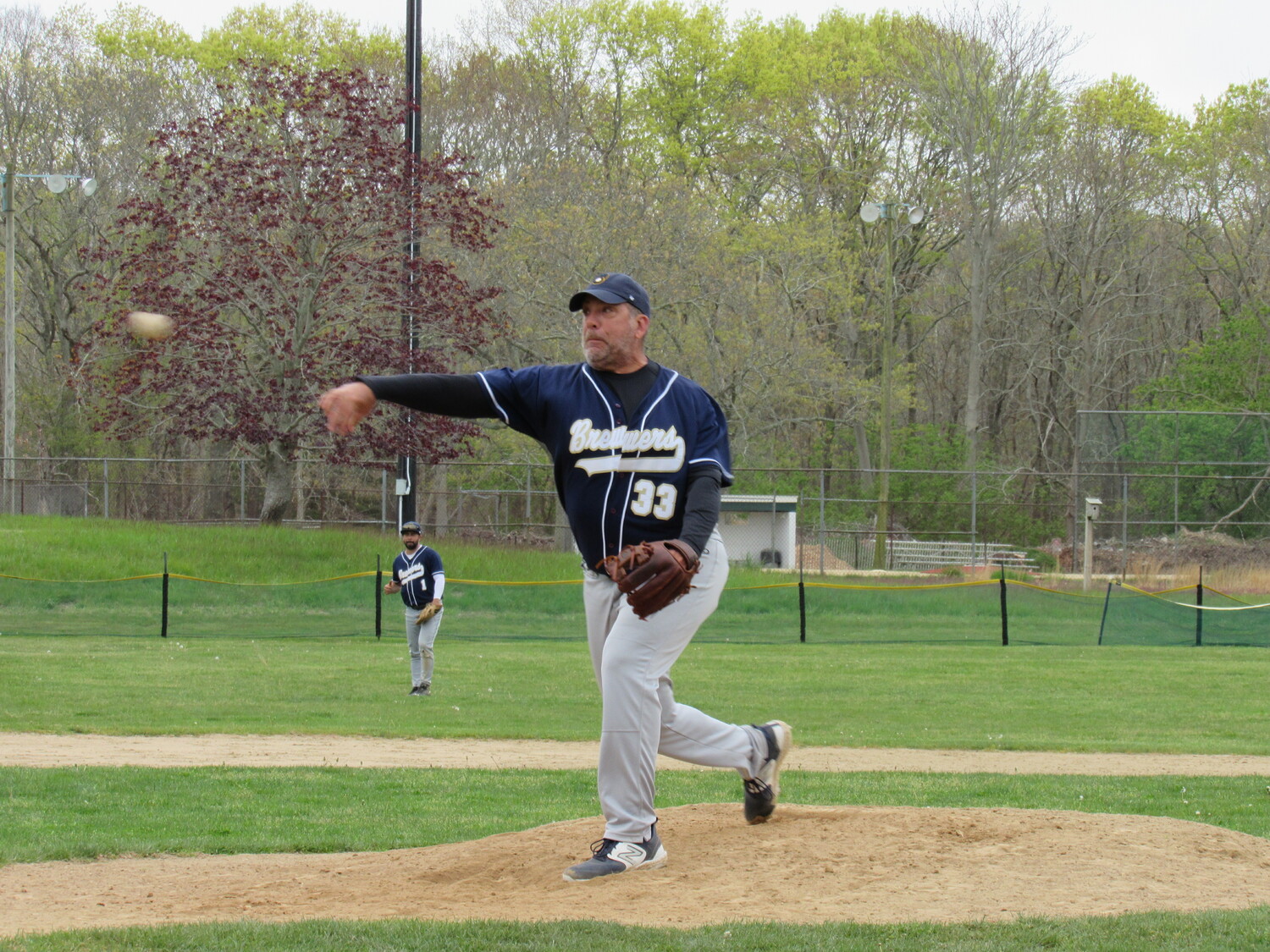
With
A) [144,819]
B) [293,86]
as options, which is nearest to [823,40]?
[293,86]

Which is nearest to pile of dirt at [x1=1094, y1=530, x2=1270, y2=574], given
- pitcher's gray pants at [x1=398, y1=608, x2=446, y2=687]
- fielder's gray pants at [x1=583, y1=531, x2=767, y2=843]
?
→ pitcher's gray pants at [x1=398, y1=608, x2=446, y2=687]

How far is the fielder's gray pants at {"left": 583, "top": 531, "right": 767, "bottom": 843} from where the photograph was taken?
485 centimetres

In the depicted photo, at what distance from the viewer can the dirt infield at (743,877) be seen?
4348 millimetres

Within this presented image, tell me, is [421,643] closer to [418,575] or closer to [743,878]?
Answer: [418,575]

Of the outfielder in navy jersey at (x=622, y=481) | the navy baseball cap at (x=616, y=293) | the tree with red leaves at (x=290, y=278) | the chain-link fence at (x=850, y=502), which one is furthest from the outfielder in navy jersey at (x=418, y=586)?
the chain-link fence at (x=850, y=502)

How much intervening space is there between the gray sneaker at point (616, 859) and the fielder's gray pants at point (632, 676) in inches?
1.2

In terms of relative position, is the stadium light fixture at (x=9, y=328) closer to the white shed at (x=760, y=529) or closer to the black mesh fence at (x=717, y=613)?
the black mesh fence at (x=717, y=613)

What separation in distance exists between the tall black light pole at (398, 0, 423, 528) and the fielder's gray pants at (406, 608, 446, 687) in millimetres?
8955

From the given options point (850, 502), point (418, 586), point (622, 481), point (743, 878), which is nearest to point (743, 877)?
point (743, 878)

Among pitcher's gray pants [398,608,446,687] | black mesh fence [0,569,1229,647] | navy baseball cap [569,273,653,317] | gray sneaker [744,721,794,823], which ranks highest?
navy baseball cap [569,273,653,317]

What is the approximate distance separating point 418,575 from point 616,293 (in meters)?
9.08

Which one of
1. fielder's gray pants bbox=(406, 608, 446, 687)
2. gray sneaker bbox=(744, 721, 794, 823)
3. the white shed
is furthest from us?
the white shed

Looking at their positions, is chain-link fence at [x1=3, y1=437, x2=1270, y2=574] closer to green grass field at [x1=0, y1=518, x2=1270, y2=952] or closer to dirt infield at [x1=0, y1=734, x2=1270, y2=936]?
green grass field at [x1=0, y1=518, x2=1270, y2=952]

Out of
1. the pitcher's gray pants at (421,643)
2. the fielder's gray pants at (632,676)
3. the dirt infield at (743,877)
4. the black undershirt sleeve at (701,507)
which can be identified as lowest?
the pitcher's gray pants at (421,643)
